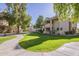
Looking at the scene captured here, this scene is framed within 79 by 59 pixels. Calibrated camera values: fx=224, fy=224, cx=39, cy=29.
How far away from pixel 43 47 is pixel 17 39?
1.45 ft

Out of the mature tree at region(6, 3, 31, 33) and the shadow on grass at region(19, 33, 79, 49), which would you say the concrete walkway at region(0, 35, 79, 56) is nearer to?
the shadow on grass at region(19, 33, 79, 49)

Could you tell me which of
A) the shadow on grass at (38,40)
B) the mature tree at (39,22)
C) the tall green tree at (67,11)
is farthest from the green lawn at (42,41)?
the tall green tree at (67,11)

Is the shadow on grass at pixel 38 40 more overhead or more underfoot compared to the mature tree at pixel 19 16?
more underfoot

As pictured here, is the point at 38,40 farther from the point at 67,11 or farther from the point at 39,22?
the point at 67,11

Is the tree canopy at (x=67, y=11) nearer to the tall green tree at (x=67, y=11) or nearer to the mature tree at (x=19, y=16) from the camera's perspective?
the tall green tree at (x=67, y=11)

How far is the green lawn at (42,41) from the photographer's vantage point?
350 cm

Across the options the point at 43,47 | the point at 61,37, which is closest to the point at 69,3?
the point at 61,37

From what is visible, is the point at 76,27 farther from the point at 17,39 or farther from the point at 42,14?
the point at 17,39

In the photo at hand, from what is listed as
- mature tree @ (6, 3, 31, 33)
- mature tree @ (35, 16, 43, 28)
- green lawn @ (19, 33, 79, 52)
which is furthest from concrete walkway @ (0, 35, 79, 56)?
mature tree @ (35, 16, 43, 28)

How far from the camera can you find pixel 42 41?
139 inches

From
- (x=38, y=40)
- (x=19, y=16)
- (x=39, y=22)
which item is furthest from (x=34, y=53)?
(x=19, y=16)

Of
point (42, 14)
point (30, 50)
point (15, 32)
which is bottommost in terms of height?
point (30, 50)

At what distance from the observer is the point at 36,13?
3.54m

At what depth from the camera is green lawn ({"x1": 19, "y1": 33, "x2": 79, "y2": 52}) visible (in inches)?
138
